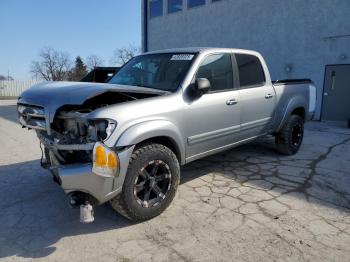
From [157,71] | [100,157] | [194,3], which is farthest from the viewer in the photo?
[194,3]

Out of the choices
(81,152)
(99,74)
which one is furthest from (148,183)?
(99,74)

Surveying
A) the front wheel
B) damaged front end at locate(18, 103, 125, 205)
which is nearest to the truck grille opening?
damaged front end at locate(18, 103, 125, 205)

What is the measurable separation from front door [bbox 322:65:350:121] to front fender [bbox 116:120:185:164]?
8.97m

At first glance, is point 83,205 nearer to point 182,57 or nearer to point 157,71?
point 157,71

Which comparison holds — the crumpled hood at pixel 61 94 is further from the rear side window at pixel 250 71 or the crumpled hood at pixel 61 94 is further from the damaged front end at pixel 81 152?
the rear side window at pixel 250 71

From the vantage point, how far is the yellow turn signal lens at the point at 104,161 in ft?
8.80

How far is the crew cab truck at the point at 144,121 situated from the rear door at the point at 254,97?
17 millimetres

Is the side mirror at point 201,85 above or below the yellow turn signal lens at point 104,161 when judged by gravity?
above

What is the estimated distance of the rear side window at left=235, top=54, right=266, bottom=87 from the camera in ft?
15.1

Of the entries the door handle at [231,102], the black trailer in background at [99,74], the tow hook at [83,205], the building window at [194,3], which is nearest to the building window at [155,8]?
the building window at [194,3]

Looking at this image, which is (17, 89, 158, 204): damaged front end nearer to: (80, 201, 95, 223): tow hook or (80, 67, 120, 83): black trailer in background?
(80, 201, 95, 223): tow hook

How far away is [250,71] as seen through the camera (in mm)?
4840

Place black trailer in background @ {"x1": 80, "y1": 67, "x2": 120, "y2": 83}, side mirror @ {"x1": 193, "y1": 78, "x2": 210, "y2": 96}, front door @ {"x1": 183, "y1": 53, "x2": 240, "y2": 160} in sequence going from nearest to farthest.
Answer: side mirror @ {"x1": 193, "y1": 78, "x2": 210, "y2": 96}, front door @ {"x1": 183, "y1": 53, "x2": 240, "y2": 160}, black trailer in background @ {"x1": 80, "y1": 67, "x2": 120, "y2": 83}

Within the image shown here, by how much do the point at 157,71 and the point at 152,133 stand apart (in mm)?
1328
